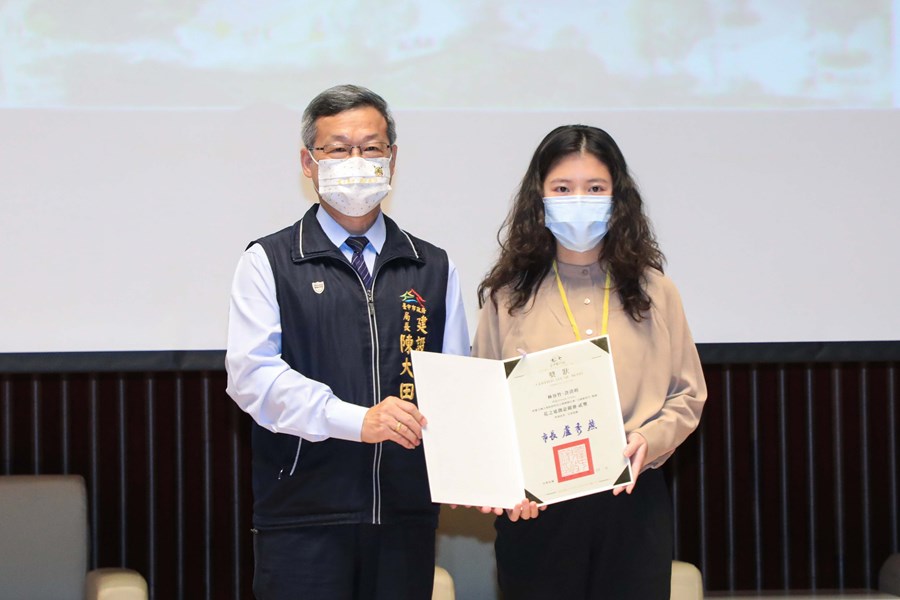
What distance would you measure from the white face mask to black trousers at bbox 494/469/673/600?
708 millimetres

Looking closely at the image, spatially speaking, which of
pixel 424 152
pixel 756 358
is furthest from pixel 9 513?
pixel 756 358

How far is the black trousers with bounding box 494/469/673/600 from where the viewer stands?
204 cm

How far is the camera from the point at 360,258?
84.6 inches

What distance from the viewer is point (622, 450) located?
6.59 feet

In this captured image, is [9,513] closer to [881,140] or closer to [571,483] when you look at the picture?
[571,483]

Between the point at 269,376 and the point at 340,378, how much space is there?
14cm

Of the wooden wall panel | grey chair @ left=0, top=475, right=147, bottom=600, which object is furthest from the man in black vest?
the wooden wall panel

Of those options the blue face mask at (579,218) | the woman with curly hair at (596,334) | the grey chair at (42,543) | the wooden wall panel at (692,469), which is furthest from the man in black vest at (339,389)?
the wooden wall panel at (692,469)

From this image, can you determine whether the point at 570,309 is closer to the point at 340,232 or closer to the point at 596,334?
the point at 596,334

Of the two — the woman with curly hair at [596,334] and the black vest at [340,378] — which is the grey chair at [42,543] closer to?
the black vest at [340,378]

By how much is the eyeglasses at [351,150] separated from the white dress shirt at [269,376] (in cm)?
17

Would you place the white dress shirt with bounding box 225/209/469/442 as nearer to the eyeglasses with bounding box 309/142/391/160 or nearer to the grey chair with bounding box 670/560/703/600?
the eyeglasses with bounding box 309/142/391/160

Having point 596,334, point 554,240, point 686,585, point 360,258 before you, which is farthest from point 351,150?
point 686,585

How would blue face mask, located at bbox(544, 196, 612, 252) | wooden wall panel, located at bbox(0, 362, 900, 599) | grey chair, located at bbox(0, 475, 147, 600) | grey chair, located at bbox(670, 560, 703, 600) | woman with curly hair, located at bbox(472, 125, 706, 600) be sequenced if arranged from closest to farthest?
woman with curly hair, located at bbox(472, 125, 706, 600), blue face mask, located at bbox(544, 196, 612, 252), grey chair, located at bbox(670, 560, 703, 600), grey chair, located at bbox(0, 475, 147, 600), wooden wall panel, located at bbox(0, 362, 900, 599)
